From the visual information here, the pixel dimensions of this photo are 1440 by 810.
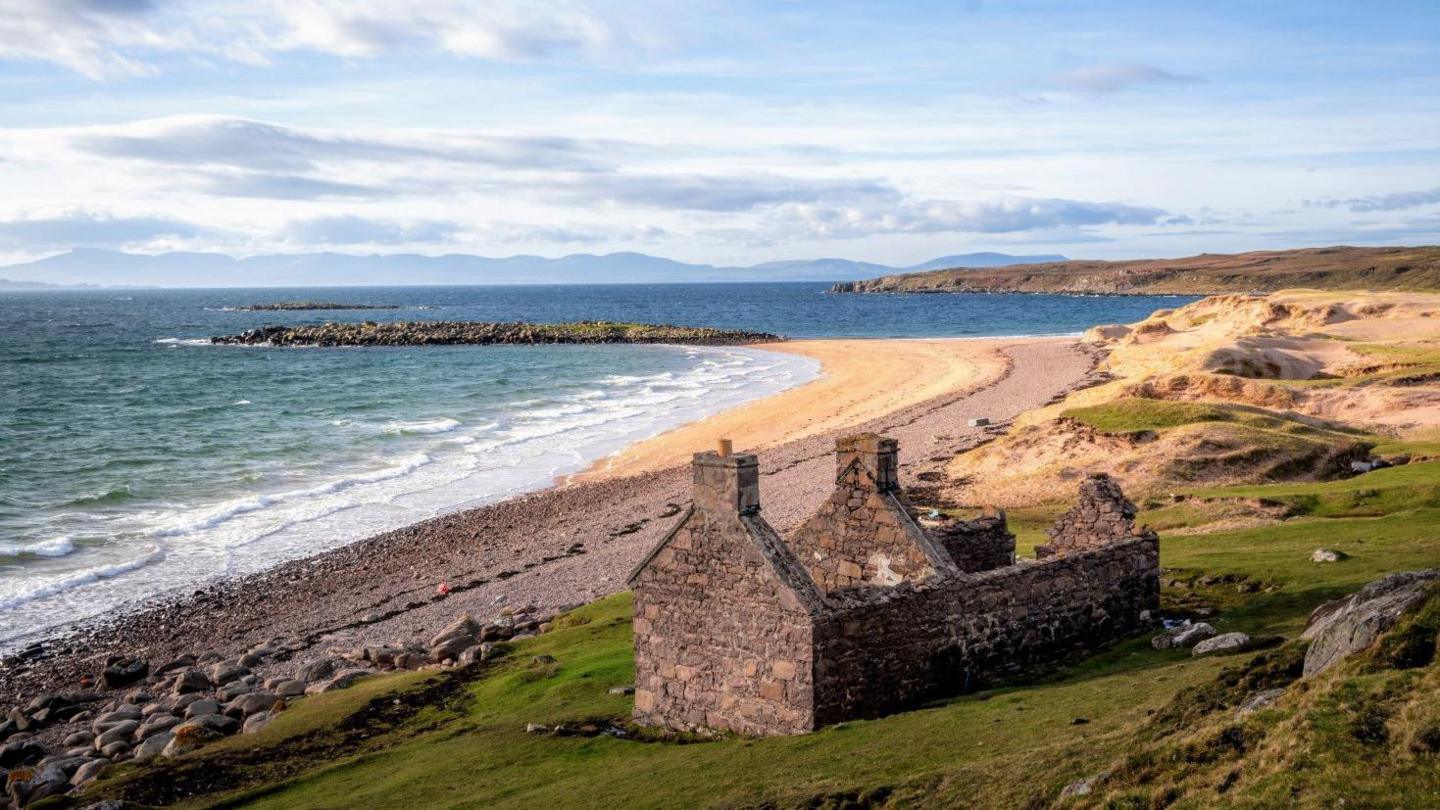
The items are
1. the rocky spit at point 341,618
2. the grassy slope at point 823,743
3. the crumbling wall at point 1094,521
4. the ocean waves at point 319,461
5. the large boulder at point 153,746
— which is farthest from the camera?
the ocean waves at point 319,461

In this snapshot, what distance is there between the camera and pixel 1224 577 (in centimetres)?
2231

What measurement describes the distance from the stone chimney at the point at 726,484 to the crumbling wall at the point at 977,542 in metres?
5.44

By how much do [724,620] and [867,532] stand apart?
339 cm

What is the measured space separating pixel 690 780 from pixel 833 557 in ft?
19.1

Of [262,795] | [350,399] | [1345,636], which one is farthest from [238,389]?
[1345,636]

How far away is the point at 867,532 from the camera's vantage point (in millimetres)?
19453

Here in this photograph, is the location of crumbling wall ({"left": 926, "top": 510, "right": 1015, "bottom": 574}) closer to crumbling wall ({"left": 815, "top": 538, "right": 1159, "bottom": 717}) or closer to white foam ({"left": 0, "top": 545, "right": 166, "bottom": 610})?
crumbling wall ({"left": 815, "top": 538, "right": 1159, "bottom": 717})

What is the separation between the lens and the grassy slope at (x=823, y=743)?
12.5 meters

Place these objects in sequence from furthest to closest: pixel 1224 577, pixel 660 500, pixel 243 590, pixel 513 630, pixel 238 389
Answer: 1. pixel 238 389
2. pixel 660 500
3. pixel 243 590
4. pixel 513 630
5. pixel 1224 577

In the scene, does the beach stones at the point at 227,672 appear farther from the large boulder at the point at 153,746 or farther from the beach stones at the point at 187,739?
the beach stones at the point at 187,739

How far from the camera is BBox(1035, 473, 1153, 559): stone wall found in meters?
21.5

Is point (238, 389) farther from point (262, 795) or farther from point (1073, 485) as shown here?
point (262, 795)

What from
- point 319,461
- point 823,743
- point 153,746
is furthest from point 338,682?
point 319,461

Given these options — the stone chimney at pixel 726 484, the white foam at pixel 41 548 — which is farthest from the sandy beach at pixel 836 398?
the stone chimney at pixel 726 484
